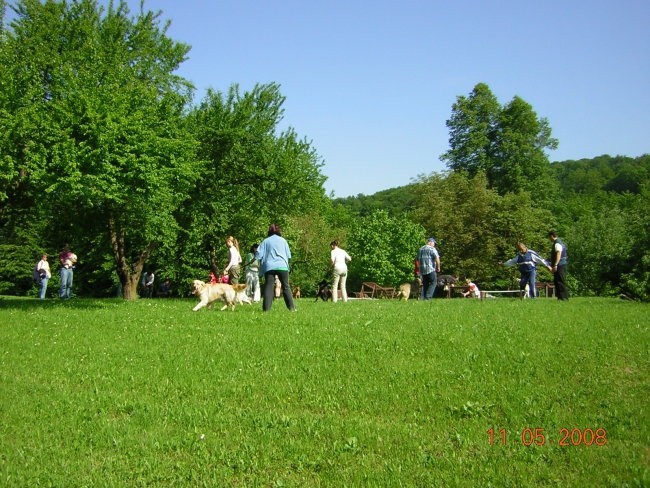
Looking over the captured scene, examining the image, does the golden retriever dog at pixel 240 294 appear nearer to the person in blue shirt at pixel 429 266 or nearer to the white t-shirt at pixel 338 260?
the white t-shirt at pixel 338 260

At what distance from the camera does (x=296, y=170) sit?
25.4 metres

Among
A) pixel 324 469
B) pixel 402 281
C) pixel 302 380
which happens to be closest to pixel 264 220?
pixel 302 380

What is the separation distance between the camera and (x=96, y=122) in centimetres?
1545

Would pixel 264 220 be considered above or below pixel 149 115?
below

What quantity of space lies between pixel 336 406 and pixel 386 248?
45.5 meters

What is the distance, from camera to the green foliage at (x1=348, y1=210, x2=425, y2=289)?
50781mm

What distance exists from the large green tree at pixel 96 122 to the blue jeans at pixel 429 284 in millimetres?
9093

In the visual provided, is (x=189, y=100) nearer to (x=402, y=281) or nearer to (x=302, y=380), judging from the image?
(x=302, y=380)

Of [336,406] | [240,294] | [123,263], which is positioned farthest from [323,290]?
[336,406]

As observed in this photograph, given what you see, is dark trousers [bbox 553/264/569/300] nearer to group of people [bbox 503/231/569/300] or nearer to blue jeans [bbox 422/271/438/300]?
group of people [bbox 503/231/569/300]

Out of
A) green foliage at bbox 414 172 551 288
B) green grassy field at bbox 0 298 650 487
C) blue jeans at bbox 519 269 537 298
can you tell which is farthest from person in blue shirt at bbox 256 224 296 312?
green foliage at bbox 414 172 551 288

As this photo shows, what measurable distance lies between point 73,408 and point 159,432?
1515 millimetres
